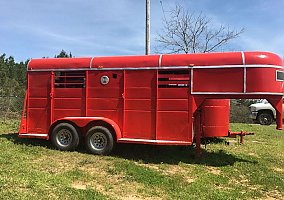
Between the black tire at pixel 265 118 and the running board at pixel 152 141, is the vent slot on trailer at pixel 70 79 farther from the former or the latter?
the black tire at pixel 265 118

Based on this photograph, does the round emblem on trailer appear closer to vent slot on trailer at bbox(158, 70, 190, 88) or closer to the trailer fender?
the trailer fender

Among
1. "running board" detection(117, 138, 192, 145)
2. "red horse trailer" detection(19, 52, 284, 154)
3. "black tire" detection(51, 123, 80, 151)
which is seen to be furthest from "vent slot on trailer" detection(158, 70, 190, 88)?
"black tire" detection(51, 123, 80, 151)

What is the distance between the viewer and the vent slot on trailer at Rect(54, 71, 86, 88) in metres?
10.4

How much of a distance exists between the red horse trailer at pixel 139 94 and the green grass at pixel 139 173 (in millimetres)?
600

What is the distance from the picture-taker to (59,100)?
10516 mm

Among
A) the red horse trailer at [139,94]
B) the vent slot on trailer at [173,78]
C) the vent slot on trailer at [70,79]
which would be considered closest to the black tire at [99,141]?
the red horse trailer at [139,94]

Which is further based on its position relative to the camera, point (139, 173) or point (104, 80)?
point (104, 80)

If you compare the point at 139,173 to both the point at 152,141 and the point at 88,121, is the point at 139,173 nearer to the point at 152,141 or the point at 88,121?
the point at 152,141

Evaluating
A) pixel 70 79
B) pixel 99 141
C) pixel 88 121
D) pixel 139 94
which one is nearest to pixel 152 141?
pixel 139 94

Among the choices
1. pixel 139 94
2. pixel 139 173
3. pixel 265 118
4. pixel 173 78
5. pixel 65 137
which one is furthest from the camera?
pixel 265 118

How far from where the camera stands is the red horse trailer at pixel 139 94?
350 inches

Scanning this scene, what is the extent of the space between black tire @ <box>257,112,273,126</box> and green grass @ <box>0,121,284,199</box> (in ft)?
39.3

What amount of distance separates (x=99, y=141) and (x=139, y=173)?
2.35 metres

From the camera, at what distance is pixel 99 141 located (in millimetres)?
10062
